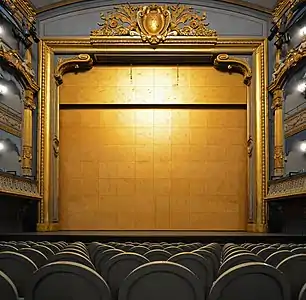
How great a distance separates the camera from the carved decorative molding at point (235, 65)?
36.3 ft

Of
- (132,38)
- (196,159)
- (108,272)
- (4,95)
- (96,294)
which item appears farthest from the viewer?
(196,159)

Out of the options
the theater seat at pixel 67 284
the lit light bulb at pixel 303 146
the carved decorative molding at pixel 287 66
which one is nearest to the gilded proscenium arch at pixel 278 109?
the carved decorative molding at pixel 287 66

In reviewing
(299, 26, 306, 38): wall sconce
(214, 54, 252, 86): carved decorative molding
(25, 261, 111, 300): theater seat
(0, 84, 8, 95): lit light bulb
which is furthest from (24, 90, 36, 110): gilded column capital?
(25, 261, 111, 300): theater seat

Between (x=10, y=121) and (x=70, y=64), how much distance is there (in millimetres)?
1994

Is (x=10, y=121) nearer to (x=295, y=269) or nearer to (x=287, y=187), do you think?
(x=287, y=187)

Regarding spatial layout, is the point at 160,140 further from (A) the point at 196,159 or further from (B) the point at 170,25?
(B) the point at 170,25

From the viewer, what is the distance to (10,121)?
977 cm

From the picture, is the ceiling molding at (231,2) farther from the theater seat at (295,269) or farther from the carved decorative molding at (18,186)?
the theater seat at (295,269)

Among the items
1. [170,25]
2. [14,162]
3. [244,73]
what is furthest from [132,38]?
[14,162]

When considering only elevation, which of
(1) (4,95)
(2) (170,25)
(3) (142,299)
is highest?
(2) (170,25)

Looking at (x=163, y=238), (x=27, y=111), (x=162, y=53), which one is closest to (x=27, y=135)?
(x=27, y=111)

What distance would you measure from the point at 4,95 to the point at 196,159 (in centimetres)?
411

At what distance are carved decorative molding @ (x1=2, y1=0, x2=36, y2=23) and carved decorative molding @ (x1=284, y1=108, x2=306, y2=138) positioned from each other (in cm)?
495

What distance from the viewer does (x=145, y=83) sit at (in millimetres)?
11539
